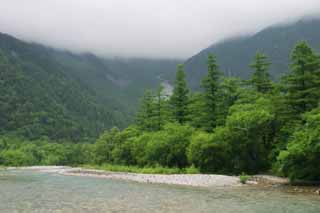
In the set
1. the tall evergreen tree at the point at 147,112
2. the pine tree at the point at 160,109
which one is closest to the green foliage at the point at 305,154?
the pine tree at the point at 160,109

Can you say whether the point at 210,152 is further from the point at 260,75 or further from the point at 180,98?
the point at 180,98

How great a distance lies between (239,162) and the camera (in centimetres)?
4491

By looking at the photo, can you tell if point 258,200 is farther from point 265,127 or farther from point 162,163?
point 162,163

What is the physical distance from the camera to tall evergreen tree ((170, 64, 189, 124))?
64.1m

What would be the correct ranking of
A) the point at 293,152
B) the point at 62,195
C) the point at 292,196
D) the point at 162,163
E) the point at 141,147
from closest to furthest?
the point at 292,196, the point at 62,195, the point at 293,152, the point at 162,163, the point at 141,147

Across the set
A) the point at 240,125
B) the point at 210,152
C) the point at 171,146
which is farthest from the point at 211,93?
the point at 240,125

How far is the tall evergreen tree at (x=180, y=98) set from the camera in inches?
2525

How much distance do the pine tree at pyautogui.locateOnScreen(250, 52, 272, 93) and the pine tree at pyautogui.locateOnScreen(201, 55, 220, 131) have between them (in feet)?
17.4

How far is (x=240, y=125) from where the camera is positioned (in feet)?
140

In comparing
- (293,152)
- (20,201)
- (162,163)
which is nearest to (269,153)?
(293,152)

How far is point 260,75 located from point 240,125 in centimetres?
1526

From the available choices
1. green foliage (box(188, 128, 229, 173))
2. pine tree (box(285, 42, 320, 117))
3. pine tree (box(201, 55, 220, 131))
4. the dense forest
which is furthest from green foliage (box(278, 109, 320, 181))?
pine tree (box(201, 55, 220, 131))

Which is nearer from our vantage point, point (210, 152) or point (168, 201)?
point (168, 201)

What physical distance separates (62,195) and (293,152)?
17800 millimetres
